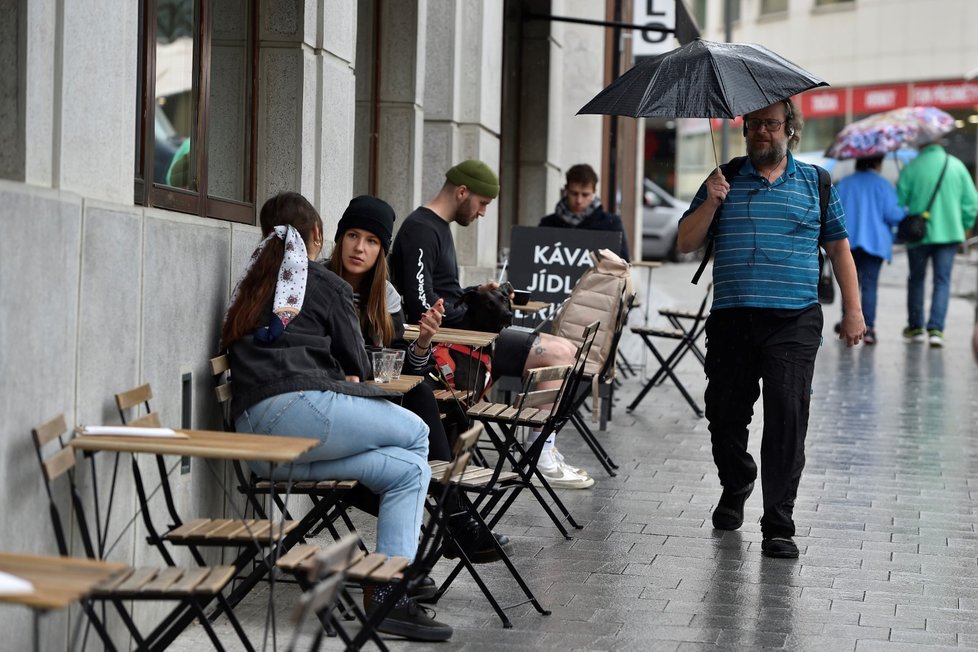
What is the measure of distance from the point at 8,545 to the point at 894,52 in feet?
138

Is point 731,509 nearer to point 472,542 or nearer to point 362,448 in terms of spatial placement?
point 472,542

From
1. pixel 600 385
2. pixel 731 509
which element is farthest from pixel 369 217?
pixel 600 385

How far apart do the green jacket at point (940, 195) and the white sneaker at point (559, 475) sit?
9654mm

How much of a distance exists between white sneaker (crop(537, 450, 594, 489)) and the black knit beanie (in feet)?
7.92

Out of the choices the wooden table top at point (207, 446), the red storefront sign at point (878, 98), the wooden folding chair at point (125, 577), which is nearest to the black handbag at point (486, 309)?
the wooden table top at point (207, 446)

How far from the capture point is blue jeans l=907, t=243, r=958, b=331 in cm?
1695

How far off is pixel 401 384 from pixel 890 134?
39.0 feet

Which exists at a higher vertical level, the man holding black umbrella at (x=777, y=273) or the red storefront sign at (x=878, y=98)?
the red storefront sign at (x=878, y=98)

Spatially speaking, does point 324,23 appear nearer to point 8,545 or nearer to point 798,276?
point 798,276

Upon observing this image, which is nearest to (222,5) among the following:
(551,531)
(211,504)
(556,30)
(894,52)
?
(211,504)

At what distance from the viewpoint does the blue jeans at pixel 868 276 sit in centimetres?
1677

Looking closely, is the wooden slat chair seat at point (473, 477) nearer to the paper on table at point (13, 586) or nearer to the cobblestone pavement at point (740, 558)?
the cobblestone pavement at point (740, 558)

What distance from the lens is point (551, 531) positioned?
724 centimetres

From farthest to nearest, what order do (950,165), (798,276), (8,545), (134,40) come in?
(950,165) < (798,276) < (134,40) < (8,545)
